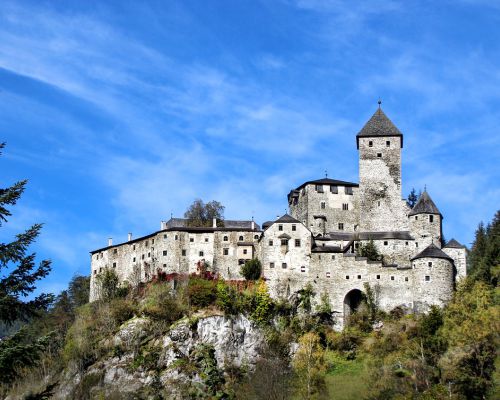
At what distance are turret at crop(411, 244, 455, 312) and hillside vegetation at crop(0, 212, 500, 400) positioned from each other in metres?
1.20

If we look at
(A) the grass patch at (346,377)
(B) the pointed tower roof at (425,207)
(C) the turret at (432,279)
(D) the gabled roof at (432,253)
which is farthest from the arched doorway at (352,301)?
(B) the pointed tower roof at (425,207)

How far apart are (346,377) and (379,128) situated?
2964 cm

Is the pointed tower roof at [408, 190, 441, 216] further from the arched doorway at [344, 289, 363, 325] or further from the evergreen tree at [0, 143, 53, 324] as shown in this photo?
the evergreen tree at [0, 143, 53, 324]

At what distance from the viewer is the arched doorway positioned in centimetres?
6844

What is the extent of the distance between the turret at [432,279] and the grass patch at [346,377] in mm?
8162

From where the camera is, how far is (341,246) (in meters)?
72.4

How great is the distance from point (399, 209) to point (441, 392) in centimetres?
3034

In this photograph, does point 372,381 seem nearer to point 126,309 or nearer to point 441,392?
point 441,392

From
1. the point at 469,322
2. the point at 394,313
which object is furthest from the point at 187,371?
the point at 469,322

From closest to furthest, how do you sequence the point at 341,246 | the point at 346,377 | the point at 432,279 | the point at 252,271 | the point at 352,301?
the point at 346,377 → the point at 432,279 → the point at 352,301 → the point at 252,271 → the point at 341,246

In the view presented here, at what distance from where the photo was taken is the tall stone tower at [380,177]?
75.4 meters

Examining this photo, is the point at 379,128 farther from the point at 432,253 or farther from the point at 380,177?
the point at 432,253

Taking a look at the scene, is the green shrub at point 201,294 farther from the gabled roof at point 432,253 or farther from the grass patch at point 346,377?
the gabled roof at point 432,253

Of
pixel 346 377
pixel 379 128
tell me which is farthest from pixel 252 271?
pixel 379 128
